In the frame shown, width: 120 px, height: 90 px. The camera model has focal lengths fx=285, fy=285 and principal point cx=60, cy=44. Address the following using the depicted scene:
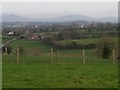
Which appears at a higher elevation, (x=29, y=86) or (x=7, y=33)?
(x=7, y=33)

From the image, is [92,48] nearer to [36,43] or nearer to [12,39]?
[36,43]

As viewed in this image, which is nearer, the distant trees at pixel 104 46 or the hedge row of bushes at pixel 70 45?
the distant trees at pixel 104 46

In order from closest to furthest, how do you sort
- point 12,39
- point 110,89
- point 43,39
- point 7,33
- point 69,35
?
point 110,89, point 7,33, point 12,39, point 43,39, point 69,35

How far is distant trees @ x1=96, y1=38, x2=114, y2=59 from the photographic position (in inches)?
870

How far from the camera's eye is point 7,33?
16219mm

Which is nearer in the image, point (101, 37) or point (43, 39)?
point (43, 39)

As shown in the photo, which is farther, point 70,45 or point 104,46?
point 104,46

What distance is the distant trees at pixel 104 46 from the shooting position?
22094 mm

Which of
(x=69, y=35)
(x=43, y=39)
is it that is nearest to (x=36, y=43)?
(x=43, y=39)

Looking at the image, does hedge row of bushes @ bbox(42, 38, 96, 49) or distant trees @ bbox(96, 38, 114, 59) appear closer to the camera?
distant trees @ bbox(96, 38, 114, 59)

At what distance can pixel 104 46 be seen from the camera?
23531 mm

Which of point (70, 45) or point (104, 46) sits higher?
point (70, 45)

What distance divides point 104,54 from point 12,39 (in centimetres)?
790

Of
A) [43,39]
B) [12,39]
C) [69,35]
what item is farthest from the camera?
[69,35]
